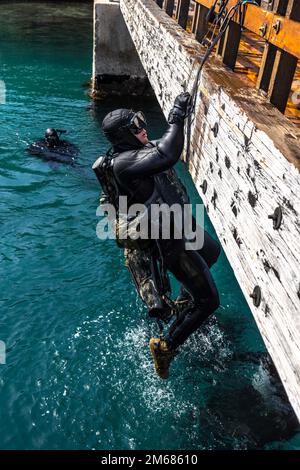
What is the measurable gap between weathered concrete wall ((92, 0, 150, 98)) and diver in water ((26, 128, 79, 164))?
5.57m

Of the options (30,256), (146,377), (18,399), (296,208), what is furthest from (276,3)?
(30,256)

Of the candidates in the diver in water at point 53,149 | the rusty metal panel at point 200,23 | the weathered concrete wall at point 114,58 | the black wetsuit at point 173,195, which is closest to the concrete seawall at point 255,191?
the black wetsuit at point 173,195

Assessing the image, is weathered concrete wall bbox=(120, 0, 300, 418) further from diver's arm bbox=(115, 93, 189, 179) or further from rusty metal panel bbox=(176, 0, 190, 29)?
rusty metal panel bbox=(176, 0, 190, 29)

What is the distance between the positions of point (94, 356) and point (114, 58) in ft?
42.8

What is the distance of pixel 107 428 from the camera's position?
512 centimetres

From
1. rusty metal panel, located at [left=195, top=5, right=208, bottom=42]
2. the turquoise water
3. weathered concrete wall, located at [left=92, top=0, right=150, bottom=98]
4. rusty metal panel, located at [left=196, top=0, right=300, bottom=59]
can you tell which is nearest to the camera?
rusty metal panel, located at [left=196, top=0, right=300, bottom=59]

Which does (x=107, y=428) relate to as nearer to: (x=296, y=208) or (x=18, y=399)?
(x=18, y=399)

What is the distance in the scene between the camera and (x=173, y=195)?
443cm

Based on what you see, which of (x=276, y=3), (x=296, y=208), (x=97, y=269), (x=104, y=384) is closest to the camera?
(x=296, y=208)

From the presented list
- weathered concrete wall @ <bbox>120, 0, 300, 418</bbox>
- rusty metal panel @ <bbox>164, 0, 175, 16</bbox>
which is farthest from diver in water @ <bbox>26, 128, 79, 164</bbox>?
weathered concrete wall @ <bbox>120, 0, 300, 418</bbox>

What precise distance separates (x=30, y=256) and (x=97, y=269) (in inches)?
48.2

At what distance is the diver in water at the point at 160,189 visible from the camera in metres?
4.10

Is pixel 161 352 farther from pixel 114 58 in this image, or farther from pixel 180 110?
pixel 114 58

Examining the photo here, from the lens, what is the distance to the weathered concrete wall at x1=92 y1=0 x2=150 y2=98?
15672 mm
